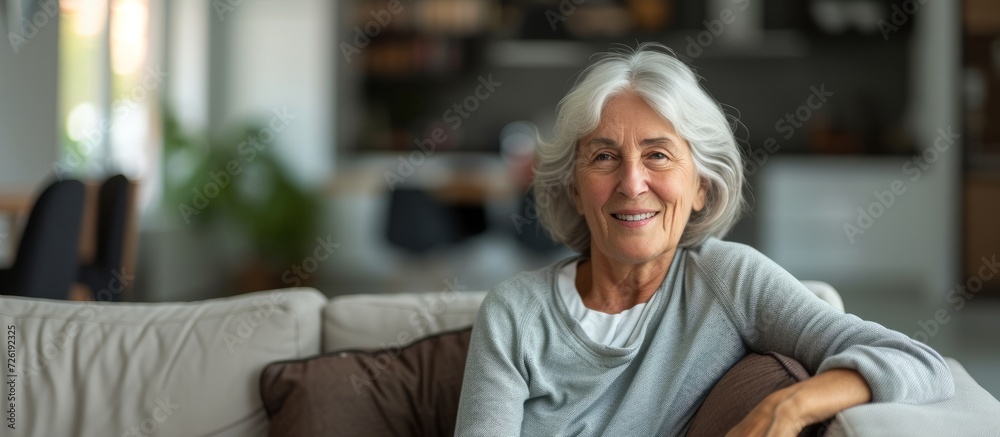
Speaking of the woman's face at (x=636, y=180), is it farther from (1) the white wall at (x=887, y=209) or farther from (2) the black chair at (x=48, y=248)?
(1) the white wall at (x=887, y=209)

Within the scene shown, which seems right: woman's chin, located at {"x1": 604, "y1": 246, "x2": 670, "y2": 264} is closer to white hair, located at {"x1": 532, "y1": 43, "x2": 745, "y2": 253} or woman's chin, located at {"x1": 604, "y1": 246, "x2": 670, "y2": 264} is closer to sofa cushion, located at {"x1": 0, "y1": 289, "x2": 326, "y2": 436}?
white hair, located at {"x1": 532, "y1": 43, "x2": 745, "y2": 253}

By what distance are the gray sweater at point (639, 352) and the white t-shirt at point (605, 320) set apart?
0.03 m

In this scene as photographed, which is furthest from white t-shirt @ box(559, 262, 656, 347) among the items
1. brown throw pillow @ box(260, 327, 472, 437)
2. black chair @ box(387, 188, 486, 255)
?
black chair @ box(387, 188, 486, 255)

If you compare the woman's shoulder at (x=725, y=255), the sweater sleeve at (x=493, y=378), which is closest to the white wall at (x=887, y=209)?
the woman's shoulder at (x=725, y=255)

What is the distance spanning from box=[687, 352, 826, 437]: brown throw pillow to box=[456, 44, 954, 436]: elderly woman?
0.04 metres

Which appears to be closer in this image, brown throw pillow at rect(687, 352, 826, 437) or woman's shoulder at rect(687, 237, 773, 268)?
brown throw pillow at rect(687, 352, 826, 437)

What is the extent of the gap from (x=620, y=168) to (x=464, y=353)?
49cm

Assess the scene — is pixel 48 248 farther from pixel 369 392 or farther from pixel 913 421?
pixel 913 421

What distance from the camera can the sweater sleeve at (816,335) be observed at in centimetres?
136

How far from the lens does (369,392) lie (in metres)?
1.83

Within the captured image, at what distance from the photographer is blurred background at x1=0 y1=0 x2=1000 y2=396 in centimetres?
577

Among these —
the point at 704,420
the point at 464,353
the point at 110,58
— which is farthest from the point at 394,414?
the point at 110,58

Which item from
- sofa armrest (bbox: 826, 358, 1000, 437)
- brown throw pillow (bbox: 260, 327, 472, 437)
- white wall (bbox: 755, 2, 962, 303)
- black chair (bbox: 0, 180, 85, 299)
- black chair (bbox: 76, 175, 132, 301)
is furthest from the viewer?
white wall (bbox: 755, 2, 962, 303)

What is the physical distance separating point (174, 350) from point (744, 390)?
3.64ft
